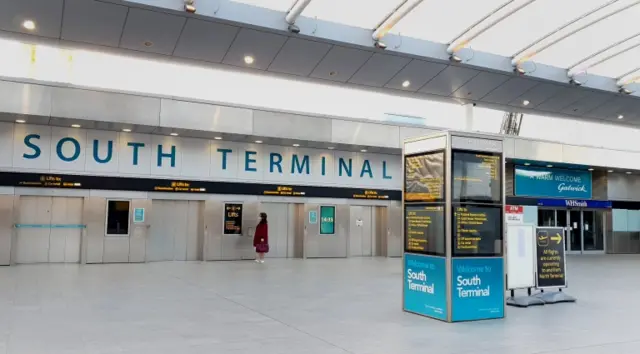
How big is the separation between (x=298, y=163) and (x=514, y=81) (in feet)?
26.1

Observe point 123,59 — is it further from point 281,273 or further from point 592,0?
point 592,0

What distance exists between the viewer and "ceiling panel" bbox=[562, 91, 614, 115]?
19.1m

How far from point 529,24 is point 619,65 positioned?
5180mm

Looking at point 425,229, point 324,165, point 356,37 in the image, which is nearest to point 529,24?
point 356,37

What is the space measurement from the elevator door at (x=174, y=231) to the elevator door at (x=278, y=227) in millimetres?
2585

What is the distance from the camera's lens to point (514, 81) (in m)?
17.4

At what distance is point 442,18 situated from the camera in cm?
1417

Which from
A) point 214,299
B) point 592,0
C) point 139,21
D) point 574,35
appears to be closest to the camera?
point 214,299

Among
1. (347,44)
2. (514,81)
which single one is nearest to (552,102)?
(514,81)

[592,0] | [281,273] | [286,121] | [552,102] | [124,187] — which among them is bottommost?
[281,273]

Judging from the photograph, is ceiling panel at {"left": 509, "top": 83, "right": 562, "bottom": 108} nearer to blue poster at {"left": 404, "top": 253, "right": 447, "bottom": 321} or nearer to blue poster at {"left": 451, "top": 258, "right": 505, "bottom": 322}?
blue poster at {"left": 451, "top": 258, "right": 505, "bottom": 322}

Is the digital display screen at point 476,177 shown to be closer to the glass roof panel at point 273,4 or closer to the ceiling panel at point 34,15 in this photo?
the glass roof panel at point 273,4

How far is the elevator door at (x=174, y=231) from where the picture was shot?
1755 cm

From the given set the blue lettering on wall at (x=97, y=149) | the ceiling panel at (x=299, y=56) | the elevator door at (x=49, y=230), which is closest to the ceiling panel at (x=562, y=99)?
the ceiling panel at (x=299, y=56)
